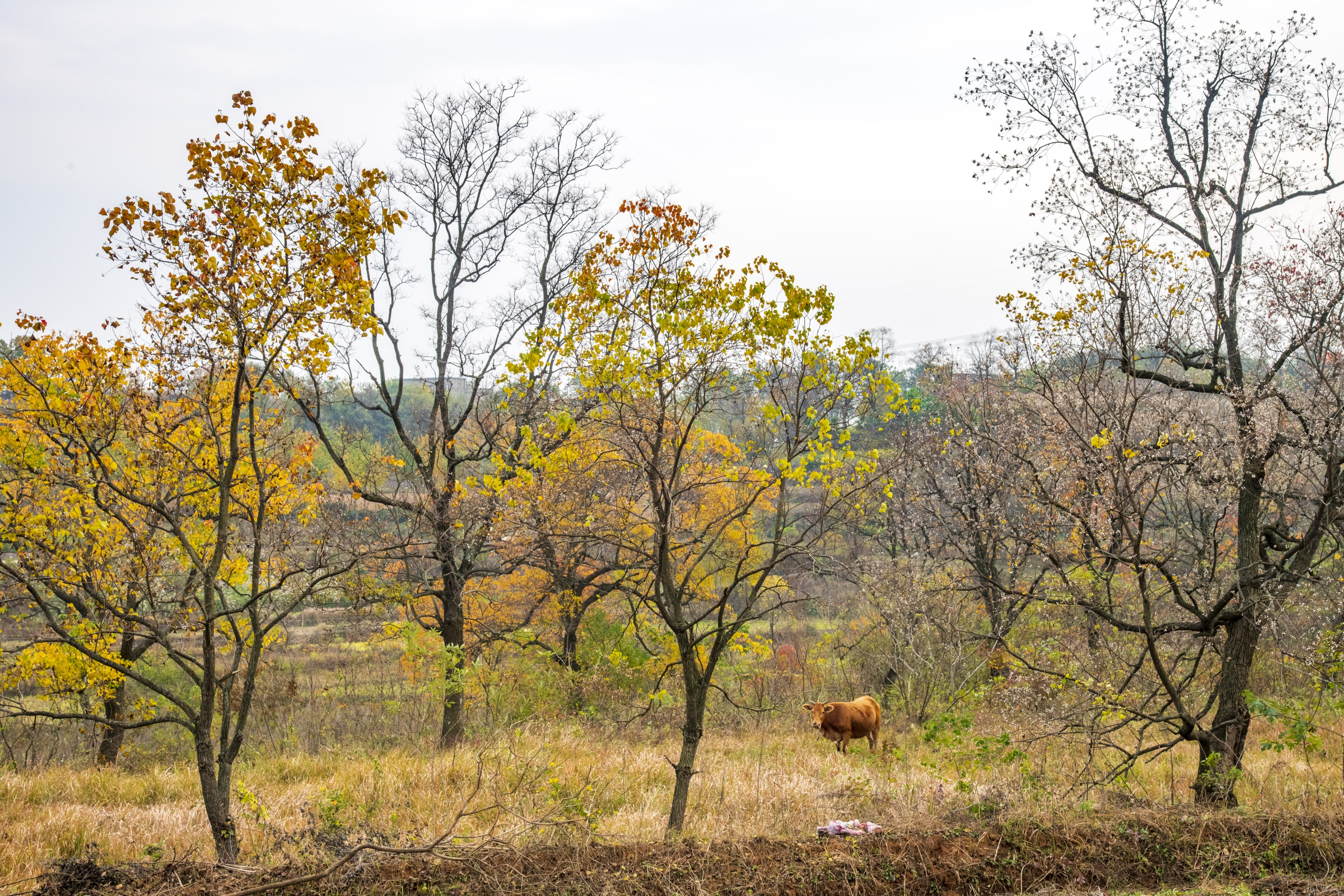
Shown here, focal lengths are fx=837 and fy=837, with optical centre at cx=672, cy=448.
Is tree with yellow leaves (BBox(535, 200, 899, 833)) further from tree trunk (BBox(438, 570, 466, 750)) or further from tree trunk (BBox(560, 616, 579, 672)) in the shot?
tree trunk (BBox(560, 616, 579, 672))

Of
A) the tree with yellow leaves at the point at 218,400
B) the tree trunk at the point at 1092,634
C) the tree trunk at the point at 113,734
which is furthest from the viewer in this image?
the tree trunk at the point at 113,734

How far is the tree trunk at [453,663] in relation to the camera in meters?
12.4

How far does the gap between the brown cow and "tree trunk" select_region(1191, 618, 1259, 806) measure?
5200mm

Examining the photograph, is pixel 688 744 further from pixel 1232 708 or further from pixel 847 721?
pixel 847 721

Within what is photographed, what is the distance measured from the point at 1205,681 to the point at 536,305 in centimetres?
1285

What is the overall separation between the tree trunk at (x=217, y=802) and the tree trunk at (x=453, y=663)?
21.4 ft

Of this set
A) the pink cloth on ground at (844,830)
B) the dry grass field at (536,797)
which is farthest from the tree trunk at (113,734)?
the pink cloth on ground at (844,830)

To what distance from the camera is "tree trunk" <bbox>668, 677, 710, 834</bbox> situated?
A: 6316 mm

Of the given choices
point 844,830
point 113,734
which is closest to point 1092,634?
point 844,830

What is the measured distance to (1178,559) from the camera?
8.50m

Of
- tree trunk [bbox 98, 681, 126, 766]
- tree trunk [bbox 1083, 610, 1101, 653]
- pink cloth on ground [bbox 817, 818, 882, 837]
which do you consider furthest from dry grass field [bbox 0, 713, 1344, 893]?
tree trunk [bbox 98, 681, 126, 766]

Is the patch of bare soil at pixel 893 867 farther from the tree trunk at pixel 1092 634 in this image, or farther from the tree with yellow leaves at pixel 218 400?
the tree trunk at pixel 1092 634

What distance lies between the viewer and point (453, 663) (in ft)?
39.0

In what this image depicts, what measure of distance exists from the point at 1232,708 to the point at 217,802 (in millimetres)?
8074
